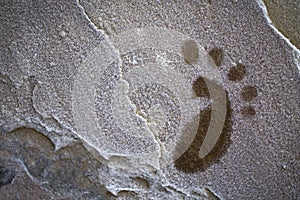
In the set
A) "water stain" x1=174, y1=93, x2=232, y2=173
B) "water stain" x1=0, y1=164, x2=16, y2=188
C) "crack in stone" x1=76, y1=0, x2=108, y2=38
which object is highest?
"crack in stone" x1=76, y1=0, x2=108, y2=38

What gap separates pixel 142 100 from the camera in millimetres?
1139

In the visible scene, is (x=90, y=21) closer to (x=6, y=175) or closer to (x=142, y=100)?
(x=142, y=100)

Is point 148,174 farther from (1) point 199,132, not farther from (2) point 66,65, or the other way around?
(2) point 66,65

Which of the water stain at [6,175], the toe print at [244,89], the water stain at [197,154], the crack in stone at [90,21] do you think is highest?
the toe print at [244,89]

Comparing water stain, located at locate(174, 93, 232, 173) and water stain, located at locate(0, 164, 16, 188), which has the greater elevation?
water stain, located at locate(174, 93, 232, 173)

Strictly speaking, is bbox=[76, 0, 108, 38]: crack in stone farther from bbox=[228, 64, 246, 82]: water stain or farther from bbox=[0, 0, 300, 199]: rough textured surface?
bbox=[228, 64, 246, 82]: water stain

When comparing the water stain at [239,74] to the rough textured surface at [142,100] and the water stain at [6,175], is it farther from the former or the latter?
the water stain at [6,175]

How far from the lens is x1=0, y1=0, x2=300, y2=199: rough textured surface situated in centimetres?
113

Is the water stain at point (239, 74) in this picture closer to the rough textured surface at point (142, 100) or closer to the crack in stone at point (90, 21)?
the rough textured surface at point (142, 100)

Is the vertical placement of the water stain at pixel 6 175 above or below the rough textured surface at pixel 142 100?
below

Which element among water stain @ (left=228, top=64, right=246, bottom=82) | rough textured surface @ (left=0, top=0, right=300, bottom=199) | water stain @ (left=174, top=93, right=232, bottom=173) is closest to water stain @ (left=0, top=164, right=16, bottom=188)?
rough textured surface @ (left=0, top=0, right=300, bottom=199)

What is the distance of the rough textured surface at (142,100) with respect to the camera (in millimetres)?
1131

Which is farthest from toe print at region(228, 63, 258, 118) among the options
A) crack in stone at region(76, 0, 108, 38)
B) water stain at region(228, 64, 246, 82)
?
crack in stone at region(76, 0, 108, 38)

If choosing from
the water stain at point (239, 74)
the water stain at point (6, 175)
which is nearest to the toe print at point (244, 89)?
the water stain at point (239, 74)
